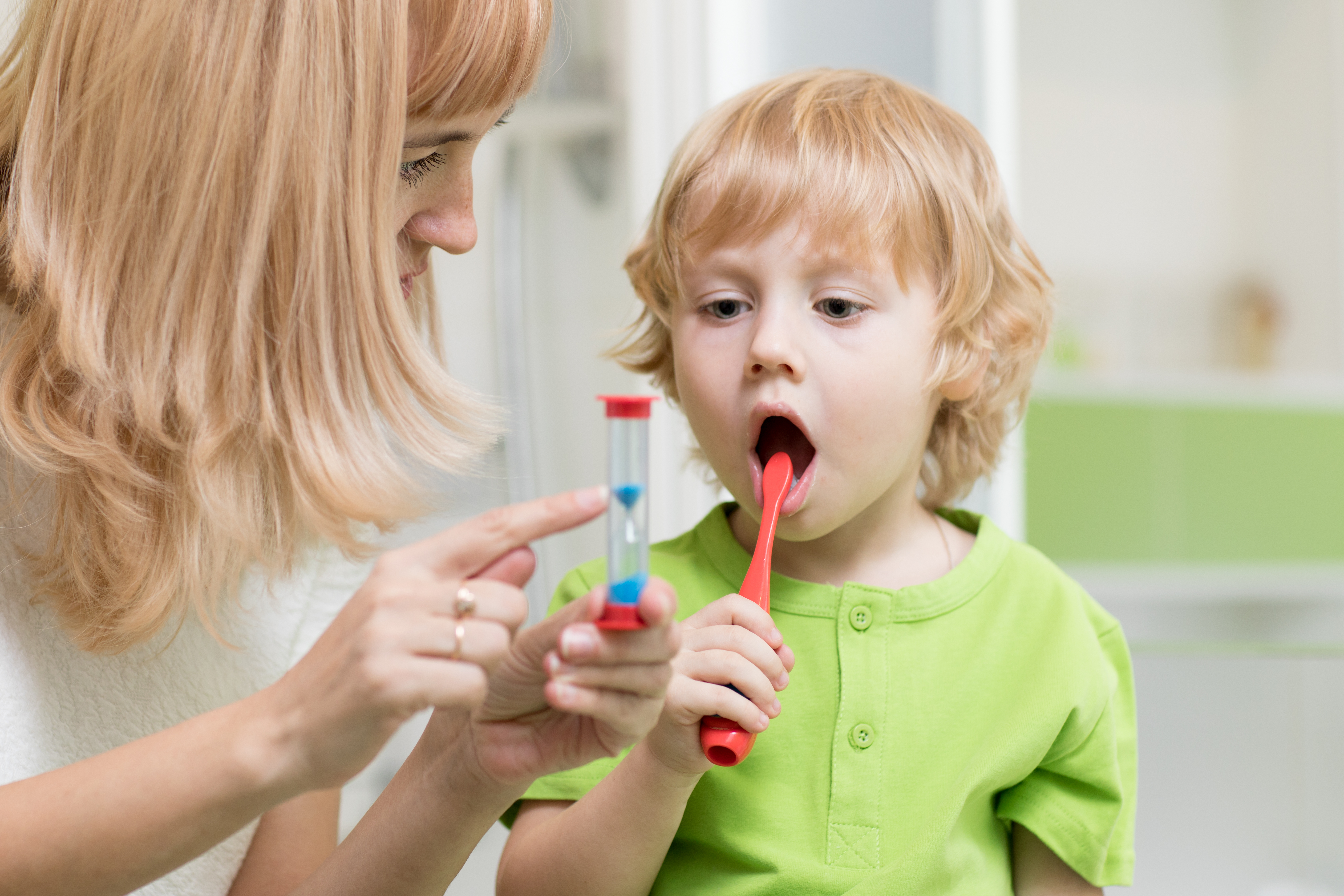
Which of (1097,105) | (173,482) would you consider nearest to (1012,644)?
(173,482)

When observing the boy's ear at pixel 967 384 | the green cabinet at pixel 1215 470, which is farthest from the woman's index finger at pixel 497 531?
the green cabinet at pixel 1215 470

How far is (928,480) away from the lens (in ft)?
3.12

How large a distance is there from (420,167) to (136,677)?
440 millimetres

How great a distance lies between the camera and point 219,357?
2.15 ft

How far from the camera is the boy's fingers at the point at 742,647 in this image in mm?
647

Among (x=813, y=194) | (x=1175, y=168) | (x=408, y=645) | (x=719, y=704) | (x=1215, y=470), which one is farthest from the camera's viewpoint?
(x=1175, y=168)

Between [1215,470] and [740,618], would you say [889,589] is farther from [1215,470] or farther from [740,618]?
Result: [1215,470]

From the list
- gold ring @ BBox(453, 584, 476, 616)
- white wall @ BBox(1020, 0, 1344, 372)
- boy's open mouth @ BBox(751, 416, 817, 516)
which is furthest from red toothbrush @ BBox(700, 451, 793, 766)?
white wall @ BBox(1020, 0, 1344, 372)

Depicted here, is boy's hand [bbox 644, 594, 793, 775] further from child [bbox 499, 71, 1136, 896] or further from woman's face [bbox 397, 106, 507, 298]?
woman's face [bbox 397, 106, 507, 298]

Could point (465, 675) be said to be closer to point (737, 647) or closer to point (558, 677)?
point (558, 677)

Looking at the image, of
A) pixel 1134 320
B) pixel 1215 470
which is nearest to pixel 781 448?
pixel 1215 470

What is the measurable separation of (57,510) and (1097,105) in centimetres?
317

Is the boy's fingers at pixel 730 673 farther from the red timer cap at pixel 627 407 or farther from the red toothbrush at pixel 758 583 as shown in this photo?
the red timer cap at pixel 627 407

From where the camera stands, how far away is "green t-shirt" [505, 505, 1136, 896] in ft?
2.42
